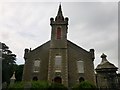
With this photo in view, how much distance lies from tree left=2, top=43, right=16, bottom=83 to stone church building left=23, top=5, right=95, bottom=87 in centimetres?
846

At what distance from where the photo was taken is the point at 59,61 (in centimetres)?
3397

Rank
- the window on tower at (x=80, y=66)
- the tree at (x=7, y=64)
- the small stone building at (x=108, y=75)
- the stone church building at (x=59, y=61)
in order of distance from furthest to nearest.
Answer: the tree at (x=7, y=64)
the window on tower at (x=80, y=66)
the stone church building at (x=59, y=61)
the small stone building at (x=108, y=75)

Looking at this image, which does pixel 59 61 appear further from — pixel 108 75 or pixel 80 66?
pixel 108 75

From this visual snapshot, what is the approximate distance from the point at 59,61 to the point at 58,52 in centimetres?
170

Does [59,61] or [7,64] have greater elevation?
[59,61]

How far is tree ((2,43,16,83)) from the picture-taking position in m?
41.5

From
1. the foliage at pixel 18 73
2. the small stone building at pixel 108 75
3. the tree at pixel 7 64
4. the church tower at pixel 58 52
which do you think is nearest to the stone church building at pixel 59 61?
the church tower at pixel 58 52

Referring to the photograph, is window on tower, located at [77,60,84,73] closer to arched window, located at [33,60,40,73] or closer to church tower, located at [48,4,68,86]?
church tower, located at [48,4,68,86]

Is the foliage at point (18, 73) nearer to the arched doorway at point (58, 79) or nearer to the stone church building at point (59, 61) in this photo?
the stone church building at point (59, 61)

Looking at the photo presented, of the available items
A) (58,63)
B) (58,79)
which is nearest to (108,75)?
(58,79)

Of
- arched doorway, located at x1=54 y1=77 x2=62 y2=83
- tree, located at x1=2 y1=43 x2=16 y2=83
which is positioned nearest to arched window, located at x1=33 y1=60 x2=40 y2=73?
arched doorway, located at x1=54 y1=77 x2=62 y2=83

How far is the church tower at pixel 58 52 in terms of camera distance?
1283 inches

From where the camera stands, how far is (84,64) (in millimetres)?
34562

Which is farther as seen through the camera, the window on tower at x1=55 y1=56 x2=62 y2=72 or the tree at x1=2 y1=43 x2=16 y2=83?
the tree at x1=2 y1=43 x2=16 y2=83
